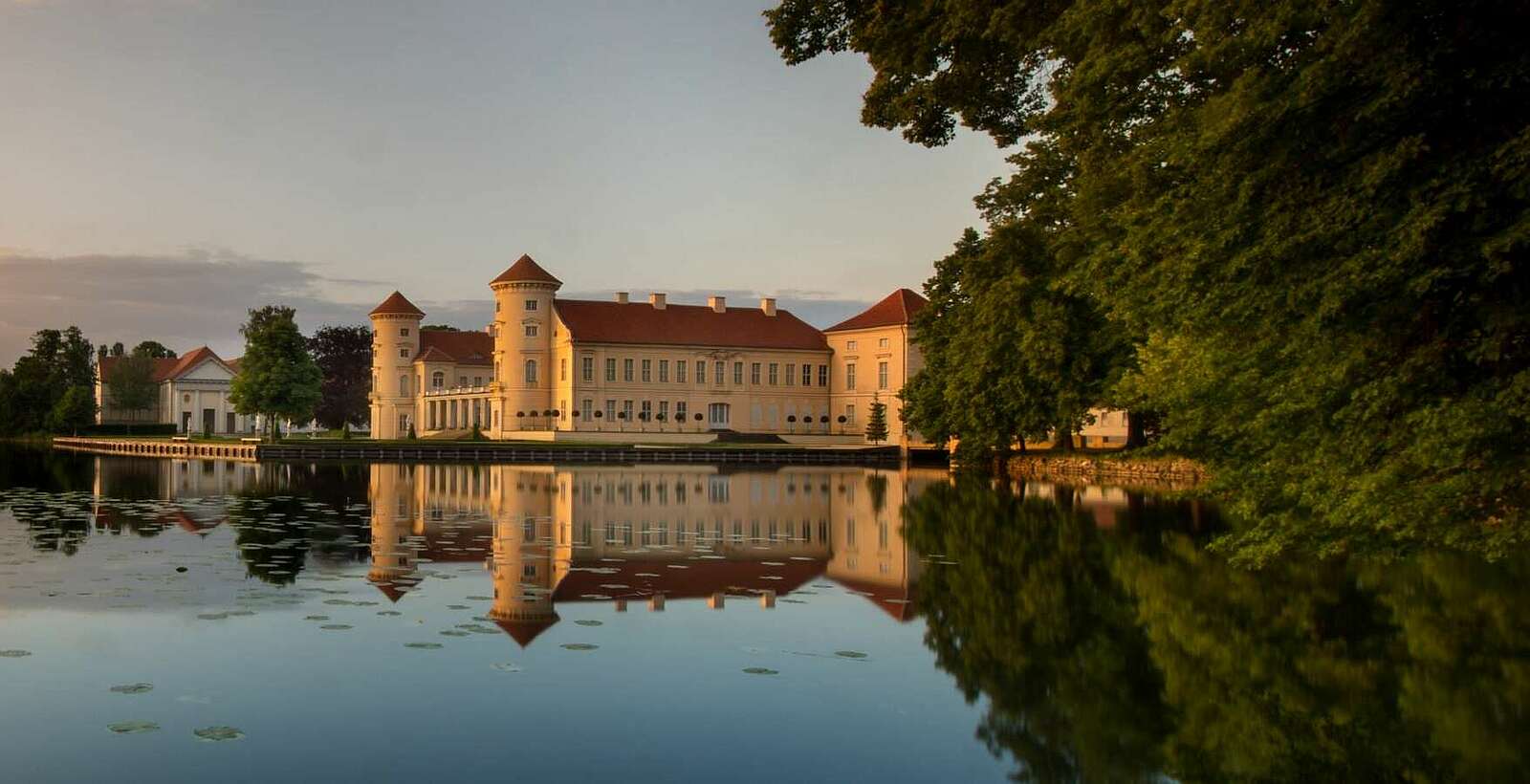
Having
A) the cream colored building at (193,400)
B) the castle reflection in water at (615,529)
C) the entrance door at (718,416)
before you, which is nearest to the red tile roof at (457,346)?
the entrance door at (718,416)

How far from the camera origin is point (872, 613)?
12.0 m

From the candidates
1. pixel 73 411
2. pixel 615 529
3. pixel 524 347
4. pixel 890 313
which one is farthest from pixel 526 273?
pixel 615 529

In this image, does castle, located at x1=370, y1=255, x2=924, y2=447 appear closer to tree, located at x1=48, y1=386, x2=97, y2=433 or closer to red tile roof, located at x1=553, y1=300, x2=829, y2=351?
red tile roof, located at x1=553, y1=300, x2=829, y2=351

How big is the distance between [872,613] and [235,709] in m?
5.94

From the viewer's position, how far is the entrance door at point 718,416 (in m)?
77.8

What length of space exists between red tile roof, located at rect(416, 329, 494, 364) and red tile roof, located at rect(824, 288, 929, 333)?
23952 mm

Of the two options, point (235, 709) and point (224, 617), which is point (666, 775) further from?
point (224, 617)

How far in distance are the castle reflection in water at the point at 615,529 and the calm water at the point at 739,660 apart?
5.0 inches

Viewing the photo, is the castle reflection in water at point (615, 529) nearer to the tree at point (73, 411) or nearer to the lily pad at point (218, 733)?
the lily pad at point (218, 733)

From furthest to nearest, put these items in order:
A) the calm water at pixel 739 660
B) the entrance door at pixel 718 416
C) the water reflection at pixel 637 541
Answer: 1. the entrance door at pixel 718 416
2. the water reflection at pixel 637 541
3. the calm water at pixel 739 660

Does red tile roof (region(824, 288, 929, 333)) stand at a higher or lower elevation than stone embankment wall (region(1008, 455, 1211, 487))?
higher

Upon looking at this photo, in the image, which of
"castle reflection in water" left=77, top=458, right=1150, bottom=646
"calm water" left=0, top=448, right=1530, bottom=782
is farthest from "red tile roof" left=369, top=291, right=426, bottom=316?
"calm water" left=0, top=448, right=1530, bottom=782

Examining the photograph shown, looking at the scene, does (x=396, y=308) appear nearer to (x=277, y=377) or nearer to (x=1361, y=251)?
(x=277, y=377)

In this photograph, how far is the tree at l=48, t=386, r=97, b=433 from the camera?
90.0 m
